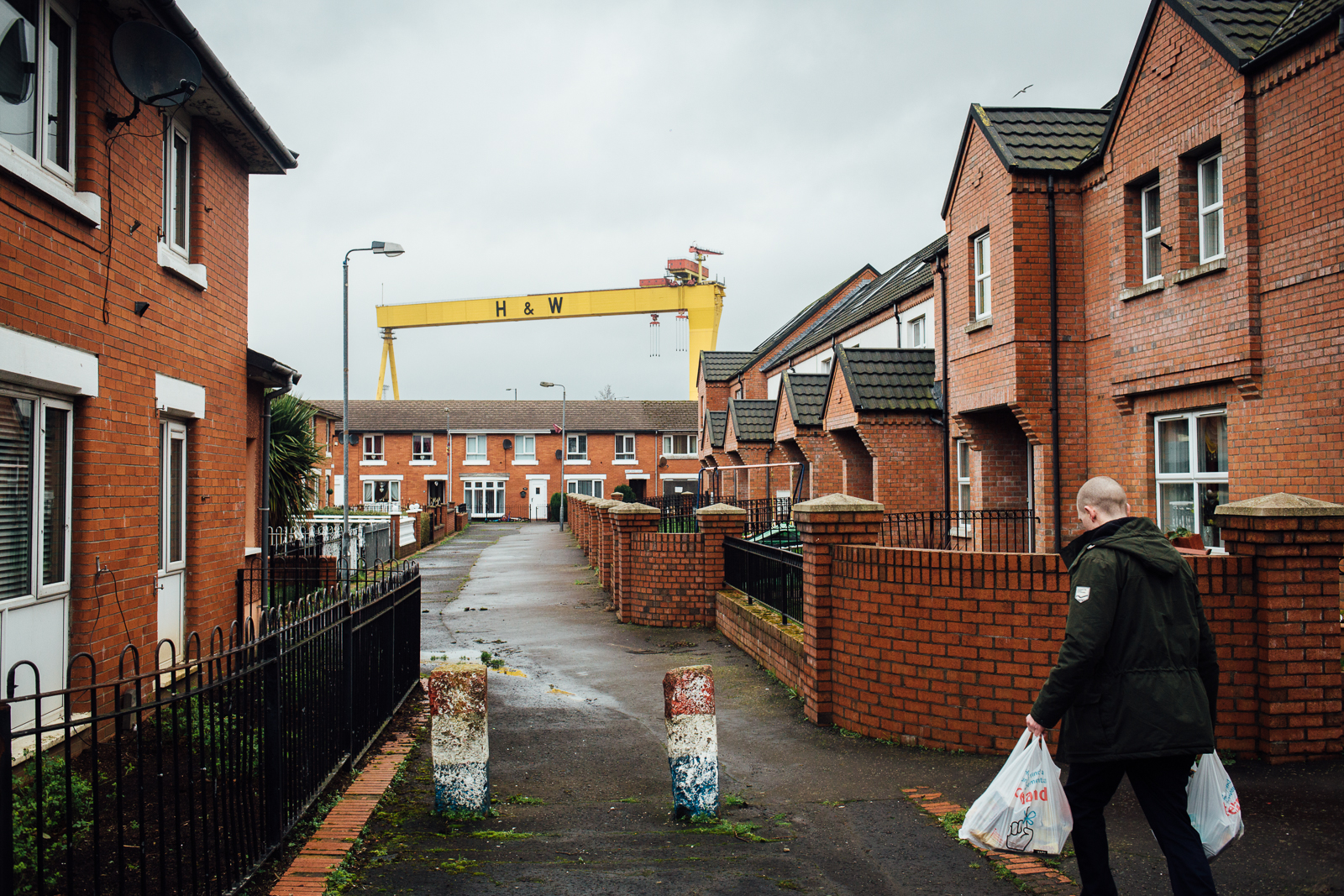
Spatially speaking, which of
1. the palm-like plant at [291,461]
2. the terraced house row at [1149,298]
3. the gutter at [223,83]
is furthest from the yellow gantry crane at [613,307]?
the gutter at [223,83]

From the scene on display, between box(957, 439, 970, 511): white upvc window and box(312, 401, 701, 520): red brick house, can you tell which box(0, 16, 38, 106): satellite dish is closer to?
box(957, 439, 970, 511): white upvc window

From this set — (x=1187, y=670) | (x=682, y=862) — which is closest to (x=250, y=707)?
(x=682, y=862)

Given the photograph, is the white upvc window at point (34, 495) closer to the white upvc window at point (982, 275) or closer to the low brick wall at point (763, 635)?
the low brick wall at point (763, 635)

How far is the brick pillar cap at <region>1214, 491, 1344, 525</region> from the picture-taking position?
5.29 m

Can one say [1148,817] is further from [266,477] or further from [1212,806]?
[266,477]

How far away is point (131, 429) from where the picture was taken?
652 centimetres

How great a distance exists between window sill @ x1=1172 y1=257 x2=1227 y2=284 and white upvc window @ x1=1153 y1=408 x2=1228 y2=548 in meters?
1.39

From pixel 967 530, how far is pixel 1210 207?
6.17m

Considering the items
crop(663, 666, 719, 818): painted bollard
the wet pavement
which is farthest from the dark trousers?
crop(663, 666, 719, 818): painted bollard

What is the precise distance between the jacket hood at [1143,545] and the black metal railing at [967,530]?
8.76m

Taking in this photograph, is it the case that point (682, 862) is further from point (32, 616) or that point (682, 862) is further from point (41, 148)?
point (41, 148)

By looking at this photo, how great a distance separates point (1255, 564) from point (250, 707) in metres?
5.43

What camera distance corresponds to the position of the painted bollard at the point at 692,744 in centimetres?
485

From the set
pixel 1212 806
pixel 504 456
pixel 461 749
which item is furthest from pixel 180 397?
pixel 504 456
